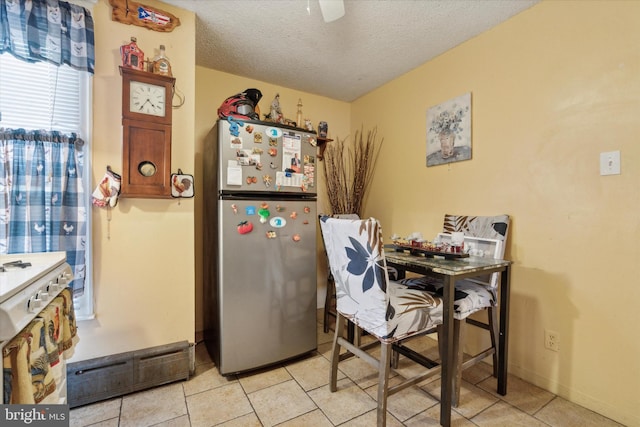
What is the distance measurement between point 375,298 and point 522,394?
1.16m

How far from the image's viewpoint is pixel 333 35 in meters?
2.03

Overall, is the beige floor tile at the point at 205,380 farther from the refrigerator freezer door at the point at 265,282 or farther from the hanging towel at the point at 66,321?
the hanging towel at the point at 66,321

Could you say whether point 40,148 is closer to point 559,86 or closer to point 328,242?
point 328,242

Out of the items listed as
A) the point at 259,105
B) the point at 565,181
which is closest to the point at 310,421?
the point at 565,181

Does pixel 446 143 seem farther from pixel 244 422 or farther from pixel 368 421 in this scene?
pixel 244 422

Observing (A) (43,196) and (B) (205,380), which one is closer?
(A) (43,196)

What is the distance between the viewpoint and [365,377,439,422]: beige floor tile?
4.89 feet

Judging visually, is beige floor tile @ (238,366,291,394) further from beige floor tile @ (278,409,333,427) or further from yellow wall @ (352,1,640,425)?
yellow wall @ (352,1,640,425)

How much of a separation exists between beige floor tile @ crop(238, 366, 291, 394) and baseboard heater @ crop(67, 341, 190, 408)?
0.36 meters

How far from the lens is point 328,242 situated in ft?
5.01

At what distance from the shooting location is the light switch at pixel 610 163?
56.1 inches

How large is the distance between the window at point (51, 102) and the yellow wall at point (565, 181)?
7.95 ft

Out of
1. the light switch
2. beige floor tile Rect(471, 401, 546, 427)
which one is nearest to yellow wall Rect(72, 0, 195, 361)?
beige floor tile Rect(471, 401, 546, 427)

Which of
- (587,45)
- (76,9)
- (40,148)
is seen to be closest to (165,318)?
(40,148)
